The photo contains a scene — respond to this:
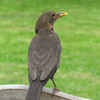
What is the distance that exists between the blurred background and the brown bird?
322 cm

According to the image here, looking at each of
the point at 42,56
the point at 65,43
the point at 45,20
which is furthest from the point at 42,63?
the point at 65,43

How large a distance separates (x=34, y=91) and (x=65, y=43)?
8.28m

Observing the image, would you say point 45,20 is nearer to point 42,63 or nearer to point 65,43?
point 42,63

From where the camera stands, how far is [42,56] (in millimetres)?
3828

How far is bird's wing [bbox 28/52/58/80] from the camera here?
11.8ft

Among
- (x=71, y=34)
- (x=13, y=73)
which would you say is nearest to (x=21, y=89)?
(x=13, y=73)

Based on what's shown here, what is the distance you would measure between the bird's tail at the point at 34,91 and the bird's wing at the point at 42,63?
7cm

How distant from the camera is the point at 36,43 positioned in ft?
13.4

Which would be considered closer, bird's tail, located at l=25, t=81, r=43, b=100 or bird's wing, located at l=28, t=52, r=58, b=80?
bird's tail, located at l=25, t=81, r=43, b=100

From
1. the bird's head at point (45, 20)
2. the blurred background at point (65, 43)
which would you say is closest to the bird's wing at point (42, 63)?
the bird's head at point (45, 20)

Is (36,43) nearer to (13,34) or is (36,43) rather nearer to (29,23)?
(13,34)

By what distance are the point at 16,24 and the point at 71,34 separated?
385cm

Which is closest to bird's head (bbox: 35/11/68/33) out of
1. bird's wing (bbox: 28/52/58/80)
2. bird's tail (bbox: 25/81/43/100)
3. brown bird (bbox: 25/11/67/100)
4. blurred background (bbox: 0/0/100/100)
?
brown bird (bbox: 25/11/67/100)

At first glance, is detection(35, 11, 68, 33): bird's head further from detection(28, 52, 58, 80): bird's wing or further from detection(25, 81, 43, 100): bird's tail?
detection(25, 81, 43, 100): bird's tail
